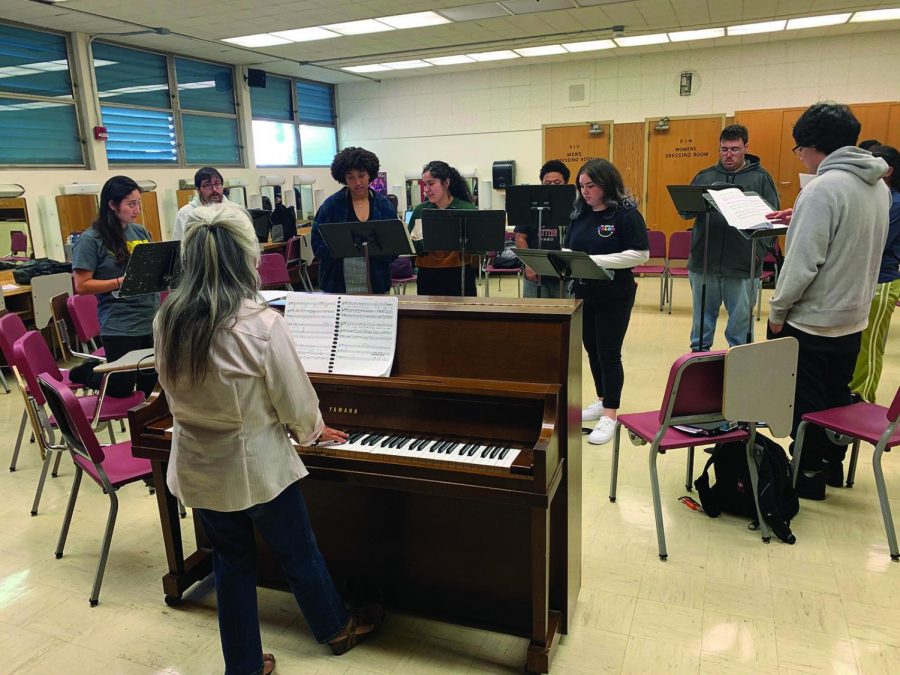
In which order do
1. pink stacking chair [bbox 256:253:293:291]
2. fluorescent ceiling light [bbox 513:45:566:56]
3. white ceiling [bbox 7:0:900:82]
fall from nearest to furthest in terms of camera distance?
white ceiling [bbox 7:0:900:82] → pink stacking chair [bbox 256:253:293:291] → fluorescent ceiling light [bbox 513:45:566:56]

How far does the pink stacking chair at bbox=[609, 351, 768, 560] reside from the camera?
2293 mm

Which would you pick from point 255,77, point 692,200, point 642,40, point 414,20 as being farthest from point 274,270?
point 642,40

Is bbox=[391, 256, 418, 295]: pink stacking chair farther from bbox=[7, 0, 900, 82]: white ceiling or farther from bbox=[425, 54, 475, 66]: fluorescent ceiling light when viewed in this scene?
bbox=[425, 54, 475, 66]: fluorescent ceiling light

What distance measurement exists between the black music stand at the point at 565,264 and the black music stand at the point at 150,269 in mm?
1581

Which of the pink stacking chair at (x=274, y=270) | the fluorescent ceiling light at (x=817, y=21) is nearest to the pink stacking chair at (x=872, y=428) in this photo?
the pink stacking chair at (x=274, y=270)

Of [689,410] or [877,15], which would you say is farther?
[877,15]

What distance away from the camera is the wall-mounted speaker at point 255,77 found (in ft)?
29.1

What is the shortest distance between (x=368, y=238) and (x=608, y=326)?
1.30 metres

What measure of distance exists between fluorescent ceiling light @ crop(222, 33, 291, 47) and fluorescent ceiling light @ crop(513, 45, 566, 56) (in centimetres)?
294

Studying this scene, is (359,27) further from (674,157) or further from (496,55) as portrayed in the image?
(674,157)

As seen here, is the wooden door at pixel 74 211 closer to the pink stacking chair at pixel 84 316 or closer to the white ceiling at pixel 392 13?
the white ceiling at pixel 392 13

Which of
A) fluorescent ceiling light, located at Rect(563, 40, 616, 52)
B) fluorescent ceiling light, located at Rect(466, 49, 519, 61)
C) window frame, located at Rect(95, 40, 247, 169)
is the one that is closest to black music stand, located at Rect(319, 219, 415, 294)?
window frame, located at Rect(95, 40, 247, 169)

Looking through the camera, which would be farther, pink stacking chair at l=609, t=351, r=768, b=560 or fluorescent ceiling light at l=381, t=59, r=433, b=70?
fluorescent ceiling light at l=381, t=59, r=433, b=70

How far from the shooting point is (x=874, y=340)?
3.30 m
